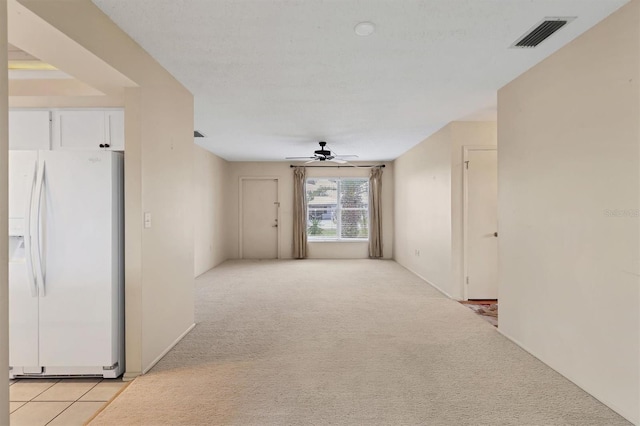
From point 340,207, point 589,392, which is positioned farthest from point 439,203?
point 340,207

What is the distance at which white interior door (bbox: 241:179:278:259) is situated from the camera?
8.56m

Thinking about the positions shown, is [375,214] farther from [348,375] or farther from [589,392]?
[589,392]

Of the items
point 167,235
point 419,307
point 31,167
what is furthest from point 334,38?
point 419,307

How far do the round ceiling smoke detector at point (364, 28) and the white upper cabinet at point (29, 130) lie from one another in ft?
8.14

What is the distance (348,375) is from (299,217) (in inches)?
238

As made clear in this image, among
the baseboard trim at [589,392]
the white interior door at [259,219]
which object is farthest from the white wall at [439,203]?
the white interior door at [259,219]

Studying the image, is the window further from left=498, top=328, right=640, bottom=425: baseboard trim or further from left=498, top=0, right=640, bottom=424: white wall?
left=498, top=328, right=640, bottom=425: baseboard trim

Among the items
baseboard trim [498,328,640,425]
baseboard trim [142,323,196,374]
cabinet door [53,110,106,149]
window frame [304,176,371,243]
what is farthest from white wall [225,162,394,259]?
cabinet door [53,110,106,149]

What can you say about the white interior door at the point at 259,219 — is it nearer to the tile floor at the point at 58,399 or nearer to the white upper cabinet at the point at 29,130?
the white upper cabinet at the point at 29,130

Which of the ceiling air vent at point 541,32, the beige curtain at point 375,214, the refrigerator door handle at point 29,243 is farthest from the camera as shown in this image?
the beige curtain at point 375,214

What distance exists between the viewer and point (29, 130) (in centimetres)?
265

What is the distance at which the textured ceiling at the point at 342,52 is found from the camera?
6.75 feet

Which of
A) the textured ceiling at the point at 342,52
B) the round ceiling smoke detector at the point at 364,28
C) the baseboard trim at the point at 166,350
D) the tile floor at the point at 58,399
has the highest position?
the textured ceiling at the point at 342,52

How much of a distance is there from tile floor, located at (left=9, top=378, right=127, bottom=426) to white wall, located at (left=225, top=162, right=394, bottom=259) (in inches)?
237
